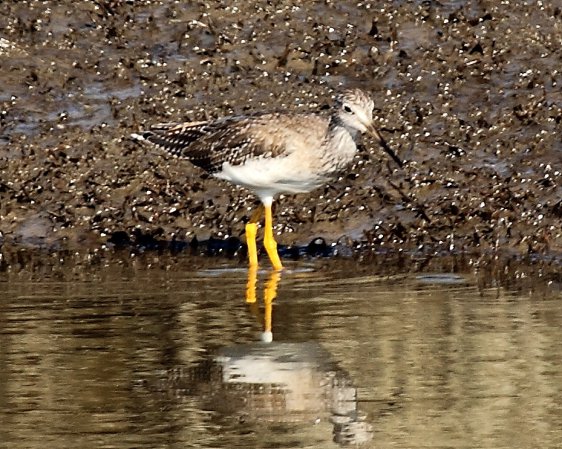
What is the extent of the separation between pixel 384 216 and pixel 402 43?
3765mm

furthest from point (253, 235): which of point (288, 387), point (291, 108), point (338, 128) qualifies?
point (288, 387)

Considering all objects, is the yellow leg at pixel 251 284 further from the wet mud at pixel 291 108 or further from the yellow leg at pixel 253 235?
the wet mud at pixel 291 108

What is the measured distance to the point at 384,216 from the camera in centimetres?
1463

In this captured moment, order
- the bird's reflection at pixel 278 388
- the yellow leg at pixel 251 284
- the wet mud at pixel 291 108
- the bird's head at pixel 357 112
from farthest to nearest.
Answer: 1. the wet mud at pixel 291 108
2. the bird's head at pixel 357 112
3. the yellow leg at pixel 251 284
4. the bird's reflection at pixel 278 388

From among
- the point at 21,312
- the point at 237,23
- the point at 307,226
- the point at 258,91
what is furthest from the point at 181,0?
the point at 21,312

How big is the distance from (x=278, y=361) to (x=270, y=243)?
380cm

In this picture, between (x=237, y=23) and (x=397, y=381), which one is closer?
(x=397, y=381)

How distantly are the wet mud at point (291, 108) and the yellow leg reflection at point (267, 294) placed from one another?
1.24m

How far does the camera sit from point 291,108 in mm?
16656

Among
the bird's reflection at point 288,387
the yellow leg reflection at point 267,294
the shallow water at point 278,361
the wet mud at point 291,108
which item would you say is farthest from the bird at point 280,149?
the bird's reflection at point 288,387

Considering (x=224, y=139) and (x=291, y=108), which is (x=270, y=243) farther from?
(x=291, y=108)

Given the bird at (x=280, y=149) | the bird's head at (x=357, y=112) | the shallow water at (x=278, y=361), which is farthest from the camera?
the bird at (x=280, y=149)

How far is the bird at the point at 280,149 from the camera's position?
13.2m

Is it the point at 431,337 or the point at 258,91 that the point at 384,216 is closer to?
the point at 258,91
